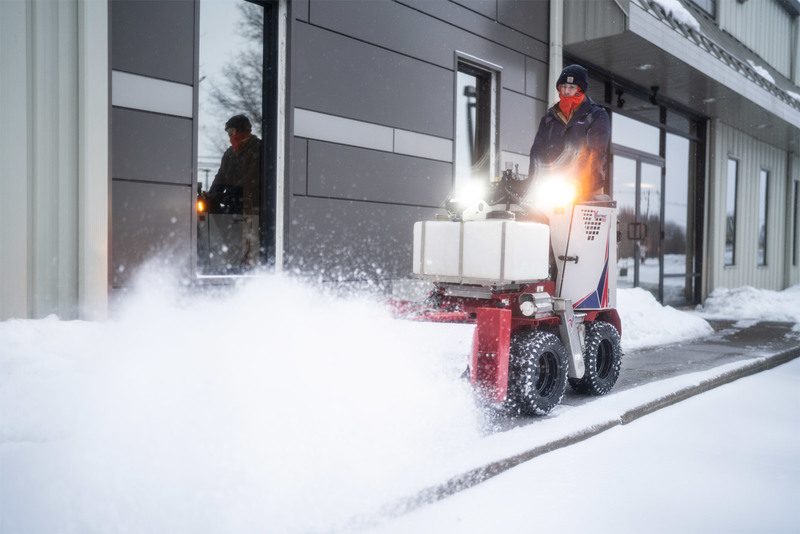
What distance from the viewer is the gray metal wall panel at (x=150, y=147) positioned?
467 centimetres

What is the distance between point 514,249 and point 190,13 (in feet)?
10.7

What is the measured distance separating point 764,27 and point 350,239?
14.3m

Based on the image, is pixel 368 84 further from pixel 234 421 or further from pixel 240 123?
pixel 234 421

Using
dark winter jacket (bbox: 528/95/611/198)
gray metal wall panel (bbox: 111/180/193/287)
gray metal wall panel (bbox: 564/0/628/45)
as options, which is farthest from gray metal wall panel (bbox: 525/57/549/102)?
gray metal wall panel (bbox: 111/180/193/287)

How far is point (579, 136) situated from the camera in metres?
4.55

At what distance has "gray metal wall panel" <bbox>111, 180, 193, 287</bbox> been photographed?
4680 mm

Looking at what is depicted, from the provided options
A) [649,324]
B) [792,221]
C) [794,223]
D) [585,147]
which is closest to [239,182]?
[585,147]

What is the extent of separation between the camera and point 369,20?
641 cm

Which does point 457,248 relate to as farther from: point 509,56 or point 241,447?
point 509,56

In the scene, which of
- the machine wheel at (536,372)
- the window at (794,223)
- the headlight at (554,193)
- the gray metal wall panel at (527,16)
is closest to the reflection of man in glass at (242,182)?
the headlight at (554,193)

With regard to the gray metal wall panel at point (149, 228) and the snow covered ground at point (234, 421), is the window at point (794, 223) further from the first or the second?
the gray metal wall panel at point (149, 228)

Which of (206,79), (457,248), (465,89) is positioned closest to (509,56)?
(465,89)

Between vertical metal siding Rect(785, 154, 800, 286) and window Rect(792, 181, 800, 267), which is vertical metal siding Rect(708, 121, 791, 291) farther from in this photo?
window Rect(792, 181, 800, 267)

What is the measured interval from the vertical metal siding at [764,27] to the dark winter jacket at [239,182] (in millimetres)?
11117
